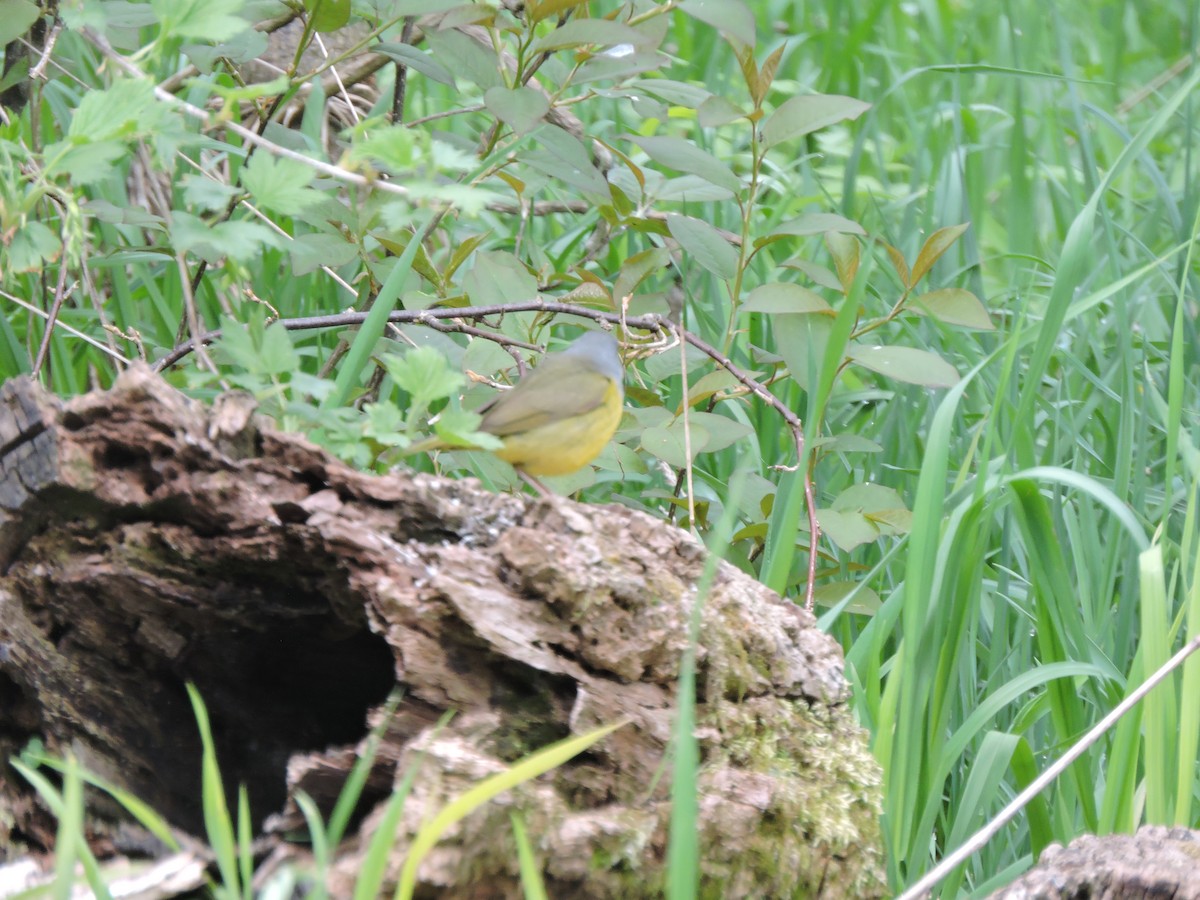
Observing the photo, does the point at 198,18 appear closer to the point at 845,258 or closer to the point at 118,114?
the point at 118,114

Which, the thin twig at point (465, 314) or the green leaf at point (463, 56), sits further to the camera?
the green leaf at point (463, 56)

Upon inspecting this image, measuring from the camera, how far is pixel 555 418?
8.00ft

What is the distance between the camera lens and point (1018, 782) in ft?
7.73

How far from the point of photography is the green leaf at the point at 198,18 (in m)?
1.79

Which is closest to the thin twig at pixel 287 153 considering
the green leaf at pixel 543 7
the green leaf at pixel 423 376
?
the green leaf at pixel 423 376

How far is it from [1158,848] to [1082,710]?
79 centimetres

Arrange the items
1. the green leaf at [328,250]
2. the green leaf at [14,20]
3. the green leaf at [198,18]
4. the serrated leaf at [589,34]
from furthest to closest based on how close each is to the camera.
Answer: the green leaf at [328,250]
the serrated leaf at [589,34]
the green leaf at [14,20]
the green leaf at [198,18]

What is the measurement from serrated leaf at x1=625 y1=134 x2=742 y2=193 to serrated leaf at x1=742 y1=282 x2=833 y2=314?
0.26m

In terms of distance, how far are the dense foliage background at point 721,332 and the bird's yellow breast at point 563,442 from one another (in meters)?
0.12

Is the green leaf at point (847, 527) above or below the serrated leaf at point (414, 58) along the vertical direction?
below

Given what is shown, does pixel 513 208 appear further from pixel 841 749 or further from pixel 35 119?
pixel 841 749

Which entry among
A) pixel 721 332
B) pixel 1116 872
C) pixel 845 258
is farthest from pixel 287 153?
pixel 721 332

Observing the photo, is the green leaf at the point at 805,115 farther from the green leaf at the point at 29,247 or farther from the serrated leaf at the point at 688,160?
the green leaf at the point at 29,247

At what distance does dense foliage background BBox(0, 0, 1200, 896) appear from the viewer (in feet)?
6.40
